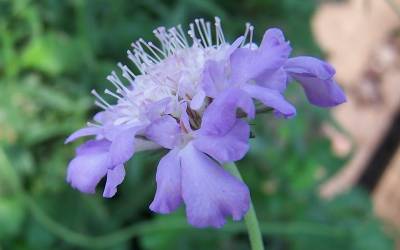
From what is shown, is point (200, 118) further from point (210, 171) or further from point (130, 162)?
point (130, 162)

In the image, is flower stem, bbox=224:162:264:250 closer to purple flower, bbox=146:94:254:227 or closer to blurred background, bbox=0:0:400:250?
purple flower, bbox=146:94:254:227

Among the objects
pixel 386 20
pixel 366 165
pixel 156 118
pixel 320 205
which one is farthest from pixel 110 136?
pixel 386 20

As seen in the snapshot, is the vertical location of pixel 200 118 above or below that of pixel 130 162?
above

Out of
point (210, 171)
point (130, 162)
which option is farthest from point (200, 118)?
point (130, 162)

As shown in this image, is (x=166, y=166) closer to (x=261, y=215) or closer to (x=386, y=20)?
(x=261, y=215)

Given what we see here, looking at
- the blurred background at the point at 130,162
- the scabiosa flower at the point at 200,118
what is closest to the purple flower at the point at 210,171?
the scabiosa flower at the point at 200,118

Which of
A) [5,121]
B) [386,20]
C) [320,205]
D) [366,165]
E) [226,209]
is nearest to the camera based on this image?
[226,209]
